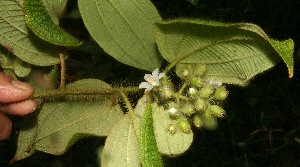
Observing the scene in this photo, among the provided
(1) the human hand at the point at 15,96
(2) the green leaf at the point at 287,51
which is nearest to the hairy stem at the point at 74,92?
(1) the human hand at the point at 15,96

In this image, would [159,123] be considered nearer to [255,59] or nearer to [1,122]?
[255,59]

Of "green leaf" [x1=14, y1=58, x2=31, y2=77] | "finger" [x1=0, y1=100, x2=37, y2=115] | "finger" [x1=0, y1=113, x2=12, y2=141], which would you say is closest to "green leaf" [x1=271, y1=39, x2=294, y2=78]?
"finger" [x1=0, y1=100, x2=37, y2=115]

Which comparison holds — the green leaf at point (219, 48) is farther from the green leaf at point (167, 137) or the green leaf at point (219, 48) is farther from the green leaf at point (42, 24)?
the green leaf at point (42, 24)

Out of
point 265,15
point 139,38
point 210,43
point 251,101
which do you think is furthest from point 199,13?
point 210,43

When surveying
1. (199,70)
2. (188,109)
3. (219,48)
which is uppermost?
(219,48)

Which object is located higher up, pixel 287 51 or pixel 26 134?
pixel 287 51

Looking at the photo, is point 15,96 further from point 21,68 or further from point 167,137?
point 167,137

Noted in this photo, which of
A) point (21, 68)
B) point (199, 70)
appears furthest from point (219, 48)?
point (21, 68)

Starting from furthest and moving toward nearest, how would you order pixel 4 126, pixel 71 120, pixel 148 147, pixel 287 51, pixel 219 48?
pixel 4 126 < pixel 71 120 < pixel 219 48 < pixel 148 147 < pixel 287 51

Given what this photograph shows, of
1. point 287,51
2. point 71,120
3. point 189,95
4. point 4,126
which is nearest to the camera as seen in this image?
point 287,51
